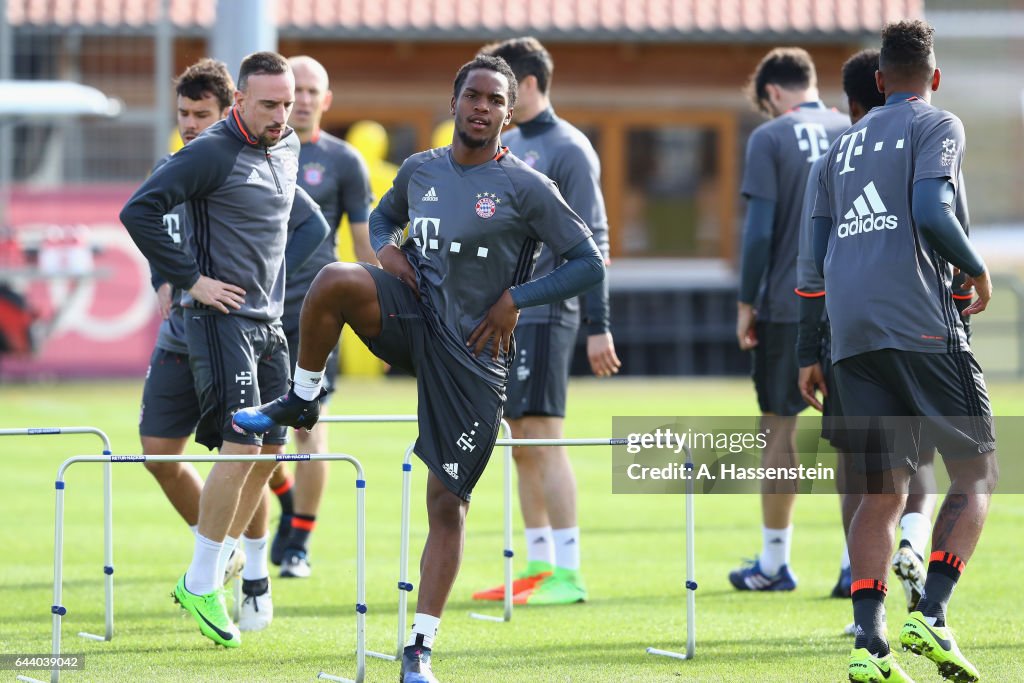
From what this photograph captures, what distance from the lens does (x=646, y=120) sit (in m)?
25.8

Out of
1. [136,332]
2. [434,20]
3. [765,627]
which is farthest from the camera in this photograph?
[434,20]

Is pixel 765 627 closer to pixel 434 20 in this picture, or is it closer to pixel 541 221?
pixel 541 221

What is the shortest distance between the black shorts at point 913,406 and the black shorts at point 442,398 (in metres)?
1.39

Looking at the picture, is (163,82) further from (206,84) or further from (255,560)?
(255,560)

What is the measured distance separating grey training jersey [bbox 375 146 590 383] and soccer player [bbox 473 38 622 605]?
221 centimetres

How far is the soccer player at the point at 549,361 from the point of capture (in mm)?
8078

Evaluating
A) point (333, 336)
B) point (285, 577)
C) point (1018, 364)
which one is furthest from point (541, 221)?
point (1018, 364)

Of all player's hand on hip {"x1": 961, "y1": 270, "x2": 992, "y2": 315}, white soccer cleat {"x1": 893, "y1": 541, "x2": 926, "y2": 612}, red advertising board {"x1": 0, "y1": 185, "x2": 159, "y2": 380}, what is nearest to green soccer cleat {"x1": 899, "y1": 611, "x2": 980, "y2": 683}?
white soccer cleat {"x1": 893, "y1": 541, "x2": 926, "y2": 612}

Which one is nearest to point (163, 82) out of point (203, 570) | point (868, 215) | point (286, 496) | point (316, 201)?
point (316, 201)

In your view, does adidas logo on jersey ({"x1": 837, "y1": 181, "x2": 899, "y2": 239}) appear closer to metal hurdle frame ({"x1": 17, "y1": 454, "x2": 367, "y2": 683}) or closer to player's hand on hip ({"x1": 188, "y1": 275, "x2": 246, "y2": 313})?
metal hurdle frame ({"x1": 17, "y1": 454, "x2": 367, "y2": 683})

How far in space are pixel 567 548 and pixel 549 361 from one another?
0.95 metres

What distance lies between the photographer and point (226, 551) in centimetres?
692

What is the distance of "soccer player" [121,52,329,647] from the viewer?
6.58 meters

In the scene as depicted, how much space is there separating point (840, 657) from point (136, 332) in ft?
53.2
